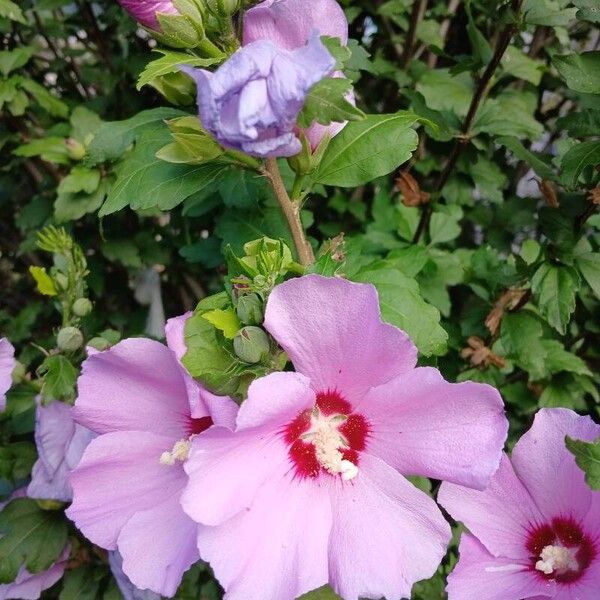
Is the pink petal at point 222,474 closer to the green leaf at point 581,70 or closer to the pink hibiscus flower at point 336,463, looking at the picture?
the pink hibiscus flower at point 336,463

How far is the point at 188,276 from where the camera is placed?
1.75m

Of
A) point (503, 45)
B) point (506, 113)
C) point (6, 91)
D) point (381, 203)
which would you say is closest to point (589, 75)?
point (503, 45)

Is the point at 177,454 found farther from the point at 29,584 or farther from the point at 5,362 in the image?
the point at 29,584

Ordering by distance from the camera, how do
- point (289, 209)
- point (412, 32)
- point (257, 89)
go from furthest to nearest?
point (412, 32), point (289, 209), point (257, 89)

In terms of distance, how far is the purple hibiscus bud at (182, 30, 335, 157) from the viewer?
1.94ft

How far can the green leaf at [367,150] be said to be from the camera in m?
0.82

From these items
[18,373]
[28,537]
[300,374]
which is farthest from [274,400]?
[28,537]

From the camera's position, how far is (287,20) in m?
0.73

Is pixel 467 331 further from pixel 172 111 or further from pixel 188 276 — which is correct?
pixel 188 276

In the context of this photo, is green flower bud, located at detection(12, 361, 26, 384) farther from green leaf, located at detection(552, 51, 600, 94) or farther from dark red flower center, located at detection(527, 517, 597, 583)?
green leaf, located at detection(552, 51, 600, 94)

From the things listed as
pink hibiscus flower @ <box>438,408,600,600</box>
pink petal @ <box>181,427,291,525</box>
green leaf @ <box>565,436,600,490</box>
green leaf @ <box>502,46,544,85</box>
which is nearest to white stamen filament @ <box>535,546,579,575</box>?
pink hibiscus flower @ <box>438,408,600,600</box>

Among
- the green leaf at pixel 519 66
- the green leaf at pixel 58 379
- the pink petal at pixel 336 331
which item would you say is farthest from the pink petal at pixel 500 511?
the green leaf at pixel 519 66

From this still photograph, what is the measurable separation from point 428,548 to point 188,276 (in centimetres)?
117

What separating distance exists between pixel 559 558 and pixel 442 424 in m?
0.31
